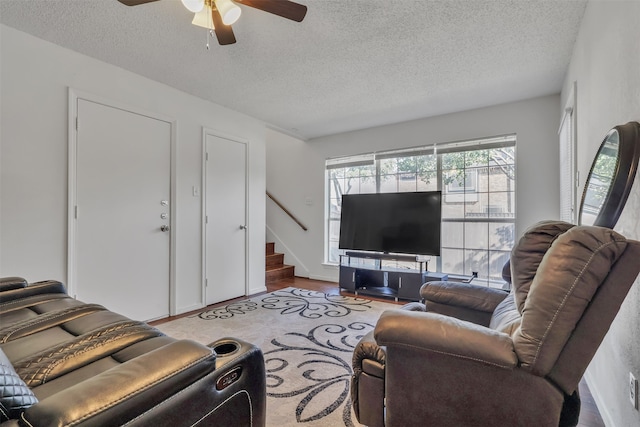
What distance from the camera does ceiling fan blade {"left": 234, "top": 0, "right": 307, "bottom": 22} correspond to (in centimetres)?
163

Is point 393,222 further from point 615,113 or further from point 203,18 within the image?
point 203,18

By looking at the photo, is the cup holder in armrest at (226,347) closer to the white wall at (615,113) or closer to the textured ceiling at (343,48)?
the white wall at (615,113)

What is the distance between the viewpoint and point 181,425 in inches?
30.5

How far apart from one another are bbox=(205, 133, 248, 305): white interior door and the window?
6.71ft

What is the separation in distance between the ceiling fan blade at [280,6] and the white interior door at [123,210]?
6.42 ft

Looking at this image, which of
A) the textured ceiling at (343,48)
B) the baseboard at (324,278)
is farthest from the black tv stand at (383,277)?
the textured ceiling at (343,48)

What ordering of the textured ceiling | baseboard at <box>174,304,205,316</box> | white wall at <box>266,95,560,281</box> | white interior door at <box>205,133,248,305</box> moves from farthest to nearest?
→ white interior door at <box>205,133,248,305</box>, white wall at <box>266,95,560,281</box>, baseboard at <box>174,304,205,316</box>, the textured ceiling

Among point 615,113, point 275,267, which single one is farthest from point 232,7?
point 275,267

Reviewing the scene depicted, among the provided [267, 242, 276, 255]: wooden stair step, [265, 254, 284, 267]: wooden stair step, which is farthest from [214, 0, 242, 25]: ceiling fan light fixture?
[267, 242, 276, 255]: wooden stair step

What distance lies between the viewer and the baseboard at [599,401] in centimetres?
154

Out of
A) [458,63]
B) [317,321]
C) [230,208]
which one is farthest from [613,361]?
[230,208]

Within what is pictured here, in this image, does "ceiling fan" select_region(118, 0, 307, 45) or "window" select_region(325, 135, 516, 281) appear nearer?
"ceiling fan" select_region(118, 0, 307, 45)

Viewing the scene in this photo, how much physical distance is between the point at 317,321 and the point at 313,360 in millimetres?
828

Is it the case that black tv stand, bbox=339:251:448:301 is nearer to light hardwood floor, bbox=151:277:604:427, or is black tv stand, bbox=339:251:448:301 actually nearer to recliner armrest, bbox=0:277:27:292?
light hardwood floor, bbox=151:277:604:427
